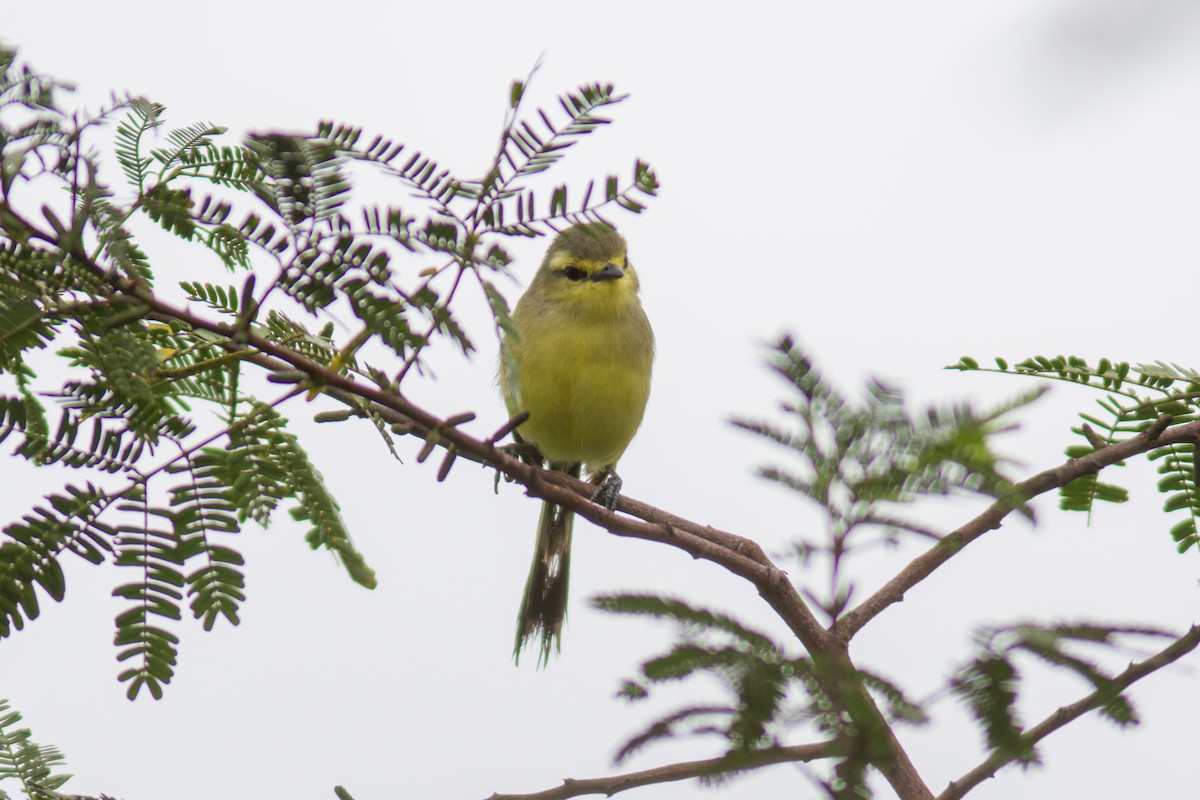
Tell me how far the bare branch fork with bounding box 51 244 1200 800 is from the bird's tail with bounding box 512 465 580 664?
2.22 metres

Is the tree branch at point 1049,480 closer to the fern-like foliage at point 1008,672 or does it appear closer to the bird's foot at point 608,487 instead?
the fern-like foliage at point 1008,672

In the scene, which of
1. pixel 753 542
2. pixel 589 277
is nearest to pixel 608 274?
pixel 589 277

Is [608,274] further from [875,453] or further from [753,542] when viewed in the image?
[875,453]

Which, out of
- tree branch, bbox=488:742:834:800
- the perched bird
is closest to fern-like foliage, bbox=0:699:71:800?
tree branch, bbox=488:742:834:800

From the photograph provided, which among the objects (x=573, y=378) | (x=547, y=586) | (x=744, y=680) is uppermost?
(x=573, y=378)

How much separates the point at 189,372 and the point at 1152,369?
2246 mm

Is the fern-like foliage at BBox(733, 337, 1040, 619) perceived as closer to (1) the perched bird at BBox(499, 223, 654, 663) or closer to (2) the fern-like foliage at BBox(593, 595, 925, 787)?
(2) the fern-like foliage at BBox(593, 595, 925, 787)

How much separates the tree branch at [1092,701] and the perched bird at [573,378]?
337 cm

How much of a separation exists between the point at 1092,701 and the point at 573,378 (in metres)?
4.06

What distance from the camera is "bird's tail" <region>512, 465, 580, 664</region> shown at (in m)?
5.85

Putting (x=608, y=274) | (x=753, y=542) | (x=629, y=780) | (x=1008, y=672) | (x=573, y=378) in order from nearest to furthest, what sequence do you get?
(x=1008, y=672)
(x=629, y=780)
(x=753, y=542)
(x=573, y=378)
(x=608, y=274)

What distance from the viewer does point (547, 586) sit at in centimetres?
604

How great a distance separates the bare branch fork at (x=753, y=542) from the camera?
1.81m

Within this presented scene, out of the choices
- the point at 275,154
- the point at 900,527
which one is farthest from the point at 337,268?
the point at 900,527
